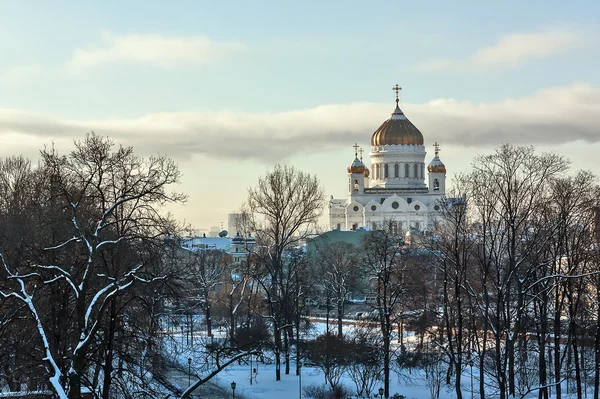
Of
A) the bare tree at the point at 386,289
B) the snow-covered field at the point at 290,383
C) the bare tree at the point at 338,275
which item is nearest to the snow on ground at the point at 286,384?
the snow-covered field at the point at 290,383

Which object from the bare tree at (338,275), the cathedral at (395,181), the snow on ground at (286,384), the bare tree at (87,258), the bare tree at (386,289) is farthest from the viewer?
the cathedral at (395,181)

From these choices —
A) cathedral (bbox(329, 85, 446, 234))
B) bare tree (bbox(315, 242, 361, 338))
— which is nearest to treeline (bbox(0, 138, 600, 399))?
bare tree (bbox(315, 242, 361, 338))

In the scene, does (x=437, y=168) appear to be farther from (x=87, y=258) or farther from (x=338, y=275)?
(x=87, y=258)

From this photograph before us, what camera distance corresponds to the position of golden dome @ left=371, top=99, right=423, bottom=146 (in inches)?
4793

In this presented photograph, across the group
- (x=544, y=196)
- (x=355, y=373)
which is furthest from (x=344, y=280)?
(x=544, y=196)

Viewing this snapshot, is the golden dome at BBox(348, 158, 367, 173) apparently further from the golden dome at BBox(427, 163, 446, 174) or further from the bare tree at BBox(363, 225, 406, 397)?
the bare tree at BBox(363, 225, 406, 397)

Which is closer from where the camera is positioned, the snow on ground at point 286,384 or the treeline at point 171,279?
the treeline at point 171,279

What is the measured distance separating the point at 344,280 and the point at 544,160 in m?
34.1

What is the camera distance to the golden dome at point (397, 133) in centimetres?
12175

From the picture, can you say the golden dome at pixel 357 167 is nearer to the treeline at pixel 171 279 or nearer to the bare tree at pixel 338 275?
the bare tree at pixel 338 275

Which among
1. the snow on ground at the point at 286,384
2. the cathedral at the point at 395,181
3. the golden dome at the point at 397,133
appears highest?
the golden dome at the point at 397,133

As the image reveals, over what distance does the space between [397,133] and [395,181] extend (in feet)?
21.8

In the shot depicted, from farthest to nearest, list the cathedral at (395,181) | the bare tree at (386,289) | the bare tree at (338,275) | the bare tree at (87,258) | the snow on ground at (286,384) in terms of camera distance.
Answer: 1. the cathedral at (395,181)
2. the bare tree at (338,275)
3. the snow on ground at (286,384)
4. the bare tree at (386,289)
5. the bare tree at (87,258)

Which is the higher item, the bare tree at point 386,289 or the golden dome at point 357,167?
the golden dome at point 357,167
